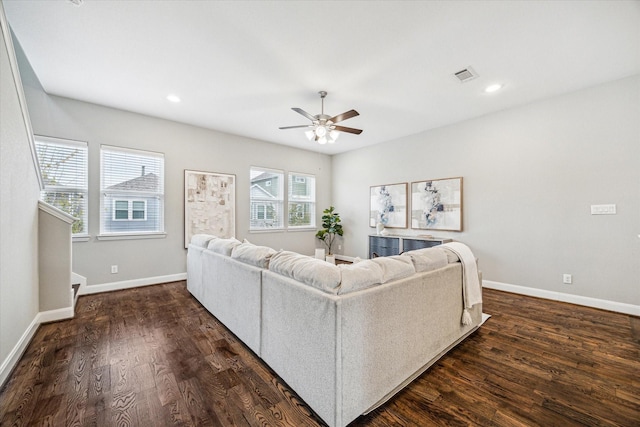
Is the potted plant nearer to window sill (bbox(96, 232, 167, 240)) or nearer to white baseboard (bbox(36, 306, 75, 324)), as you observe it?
window sill (bbox(96, 232, 167, 240))

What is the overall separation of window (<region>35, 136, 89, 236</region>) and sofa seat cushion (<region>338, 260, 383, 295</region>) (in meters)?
3.99

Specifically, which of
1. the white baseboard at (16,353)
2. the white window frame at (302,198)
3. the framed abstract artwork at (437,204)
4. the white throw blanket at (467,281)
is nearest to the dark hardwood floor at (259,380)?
the white baseboard at (16,353)

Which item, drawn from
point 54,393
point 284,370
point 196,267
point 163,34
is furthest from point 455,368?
point 163,34

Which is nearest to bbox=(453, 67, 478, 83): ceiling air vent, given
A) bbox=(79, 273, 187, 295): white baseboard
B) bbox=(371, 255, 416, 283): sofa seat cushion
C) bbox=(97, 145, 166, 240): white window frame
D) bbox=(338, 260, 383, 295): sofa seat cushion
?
bbox=(371, 255, 416, 283): sofa seat cushion

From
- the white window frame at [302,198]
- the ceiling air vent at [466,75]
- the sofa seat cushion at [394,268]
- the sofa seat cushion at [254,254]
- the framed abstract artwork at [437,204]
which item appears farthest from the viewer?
the white window frame at [302,198]

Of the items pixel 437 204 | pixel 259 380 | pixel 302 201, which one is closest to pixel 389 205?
pixel 437 204

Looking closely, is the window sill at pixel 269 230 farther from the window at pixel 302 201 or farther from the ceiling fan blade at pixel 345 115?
the ceiling fan blade at pixel 345 115

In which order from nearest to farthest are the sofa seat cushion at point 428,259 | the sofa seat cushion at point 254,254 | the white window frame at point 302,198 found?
the sofa seat cushion at point 428,259 < the sofa seat cushion at point 254,254 < the white window frame at point 302,198

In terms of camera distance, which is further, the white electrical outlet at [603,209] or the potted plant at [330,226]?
the potted plant at [330,226]

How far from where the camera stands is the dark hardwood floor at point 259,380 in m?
1.46

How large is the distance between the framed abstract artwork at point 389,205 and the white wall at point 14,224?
17.0 ft

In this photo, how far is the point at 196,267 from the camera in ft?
11.0

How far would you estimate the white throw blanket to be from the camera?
2268 mm

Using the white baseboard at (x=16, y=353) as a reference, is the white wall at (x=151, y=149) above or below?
above
